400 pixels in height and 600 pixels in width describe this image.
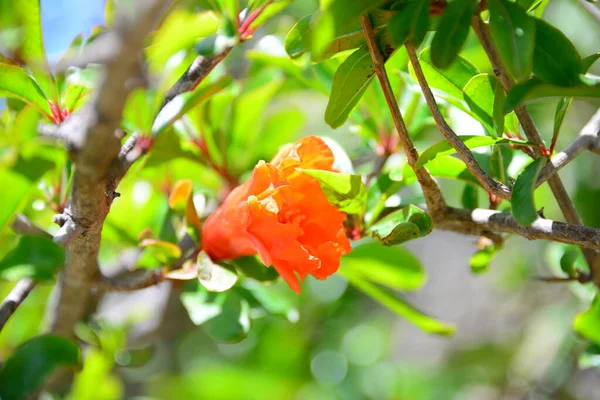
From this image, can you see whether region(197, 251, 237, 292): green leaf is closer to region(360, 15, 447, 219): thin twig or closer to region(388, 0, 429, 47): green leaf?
region(360, 15, 447, 219): thin twig

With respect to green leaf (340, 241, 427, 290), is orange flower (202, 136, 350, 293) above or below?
above

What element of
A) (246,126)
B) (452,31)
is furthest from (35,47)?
(452,31)

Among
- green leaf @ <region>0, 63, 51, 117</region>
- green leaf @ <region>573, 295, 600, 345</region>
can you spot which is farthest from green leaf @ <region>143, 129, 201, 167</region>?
green leaf @ <region>573, 295, 600, 345</region>

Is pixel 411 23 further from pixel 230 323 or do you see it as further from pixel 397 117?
pixel 230 323

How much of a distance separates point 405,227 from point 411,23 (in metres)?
0.21

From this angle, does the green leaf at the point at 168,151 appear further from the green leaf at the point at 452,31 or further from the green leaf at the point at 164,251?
the green leaf at the point at 452,31

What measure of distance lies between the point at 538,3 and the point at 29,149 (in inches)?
23.1

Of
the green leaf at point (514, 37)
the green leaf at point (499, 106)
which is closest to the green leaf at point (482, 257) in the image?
the green leaf at point (499, 106)

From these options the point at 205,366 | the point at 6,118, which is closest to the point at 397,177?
the point at 6,118

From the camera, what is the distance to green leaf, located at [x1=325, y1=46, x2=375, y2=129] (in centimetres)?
70

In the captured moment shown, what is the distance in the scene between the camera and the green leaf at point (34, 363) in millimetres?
679

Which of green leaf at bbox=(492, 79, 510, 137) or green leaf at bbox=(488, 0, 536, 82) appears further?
green leaf at bbox=(492, 79, 510, 137)

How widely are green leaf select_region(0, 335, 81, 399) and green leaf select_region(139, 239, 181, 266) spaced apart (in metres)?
0.20

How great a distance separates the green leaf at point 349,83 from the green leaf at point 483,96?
0.38 feet
